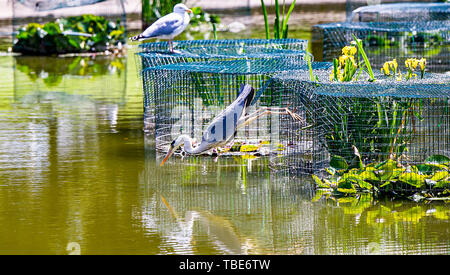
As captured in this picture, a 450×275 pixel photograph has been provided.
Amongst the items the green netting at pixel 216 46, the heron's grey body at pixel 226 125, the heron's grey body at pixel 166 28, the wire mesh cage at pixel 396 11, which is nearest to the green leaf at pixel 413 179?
the heron's grey body at pixel 226 125

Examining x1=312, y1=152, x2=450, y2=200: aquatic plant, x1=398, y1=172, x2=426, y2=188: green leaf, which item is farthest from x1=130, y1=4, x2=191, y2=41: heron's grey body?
x1=398, y1=172, x2=426, y2=188: green leaf

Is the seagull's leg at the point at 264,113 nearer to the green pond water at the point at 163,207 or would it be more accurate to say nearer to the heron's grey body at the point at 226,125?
the heron's grey body at the point at 226,125

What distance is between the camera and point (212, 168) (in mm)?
7727

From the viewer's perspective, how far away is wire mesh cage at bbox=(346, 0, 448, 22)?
45.1 feet

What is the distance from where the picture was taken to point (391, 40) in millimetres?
15688

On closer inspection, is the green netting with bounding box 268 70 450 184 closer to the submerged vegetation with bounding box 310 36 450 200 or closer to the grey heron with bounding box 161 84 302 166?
the submerged vegetation with bounding box 310 36 450 200

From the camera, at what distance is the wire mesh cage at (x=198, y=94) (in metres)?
7.99

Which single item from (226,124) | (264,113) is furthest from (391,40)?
(226,124)

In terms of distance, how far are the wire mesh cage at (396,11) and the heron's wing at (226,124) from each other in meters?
6.55

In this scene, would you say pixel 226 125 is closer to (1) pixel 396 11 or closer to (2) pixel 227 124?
(2) pixel 227 124

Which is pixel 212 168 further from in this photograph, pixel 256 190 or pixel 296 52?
pixel 296 52

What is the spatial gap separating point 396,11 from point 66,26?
6.76 metres

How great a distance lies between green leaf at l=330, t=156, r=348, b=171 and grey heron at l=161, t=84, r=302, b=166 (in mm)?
697

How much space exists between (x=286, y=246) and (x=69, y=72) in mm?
9930
